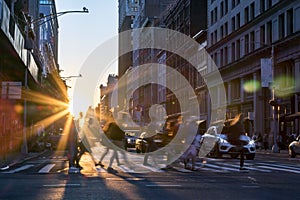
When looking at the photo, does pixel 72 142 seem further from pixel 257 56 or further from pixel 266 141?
pixel 257 56

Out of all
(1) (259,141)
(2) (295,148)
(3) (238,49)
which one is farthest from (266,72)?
(3) (238,49)

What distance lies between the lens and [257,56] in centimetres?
5709

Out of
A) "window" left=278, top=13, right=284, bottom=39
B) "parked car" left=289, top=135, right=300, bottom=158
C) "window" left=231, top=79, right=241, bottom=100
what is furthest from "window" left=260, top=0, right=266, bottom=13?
"parked car" left=289, top=135, right=300, bottom=158

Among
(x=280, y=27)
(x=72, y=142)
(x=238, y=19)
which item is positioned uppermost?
(x=238, y=19)

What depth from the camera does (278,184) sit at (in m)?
14.5

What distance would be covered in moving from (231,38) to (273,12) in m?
13.2

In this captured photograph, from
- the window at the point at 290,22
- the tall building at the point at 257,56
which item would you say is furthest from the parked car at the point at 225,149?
the window at the point at 290,22

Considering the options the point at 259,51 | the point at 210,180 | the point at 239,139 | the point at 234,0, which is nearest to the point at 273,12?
the point at 259,51

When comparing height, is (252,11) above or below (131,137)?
above

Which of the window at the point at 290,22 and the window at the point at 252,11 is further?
the window at the point at 252,11

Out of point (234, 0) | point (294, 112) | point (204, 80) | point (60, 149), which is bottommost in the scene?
point (60, 149)

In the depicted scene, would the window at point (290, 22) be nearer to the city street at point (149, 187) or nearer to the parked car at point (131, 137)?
the parked car at point (131, 137)

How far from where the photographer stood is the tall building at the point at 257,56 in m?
49.7

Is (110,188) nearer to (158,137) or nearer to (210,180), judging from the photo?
(210,180)
